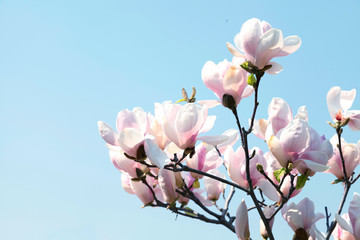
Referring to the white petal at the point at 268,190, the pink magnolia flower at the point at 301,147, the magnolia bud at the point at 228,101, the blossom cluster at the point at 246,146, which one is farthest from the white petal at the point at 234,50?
the white petal at the point at 268,190

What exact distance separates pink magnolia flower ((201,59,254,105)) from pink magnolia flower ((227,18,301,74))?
5 centimetres

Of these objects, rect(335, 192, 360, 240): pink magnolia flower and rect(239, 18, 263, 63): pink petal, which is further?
rect(335, 192, 360, 240): pink magnolia flower

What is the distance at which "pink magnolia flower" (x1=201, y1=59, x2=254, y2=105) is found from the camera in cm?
118

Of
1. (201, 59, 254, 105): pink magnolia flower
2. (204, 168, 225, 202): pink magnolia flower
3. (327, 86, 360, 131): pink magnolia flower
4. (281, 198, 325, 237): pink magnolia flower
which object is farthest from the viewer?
(204, 168, 225, 202): pink magnolia flower

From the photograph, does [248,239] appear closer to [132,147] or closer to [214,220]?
[214,220]

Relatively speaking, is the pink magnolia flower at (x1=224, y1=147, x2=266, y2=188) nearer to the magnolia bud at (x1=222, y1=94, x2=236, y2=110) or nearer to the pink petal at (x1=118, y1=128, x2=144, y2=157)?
the magnolia bud at (x1=222, y1=94, x2=236, y2=110)

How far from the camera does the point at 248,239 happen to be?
1.24 metres

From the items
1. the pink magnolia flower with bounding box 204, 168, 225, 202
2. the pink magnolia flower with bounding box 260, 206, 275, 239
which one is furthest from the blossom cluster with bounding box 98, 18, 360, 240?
the pink magnolia flower with bounding box 204, 168, 225, 202

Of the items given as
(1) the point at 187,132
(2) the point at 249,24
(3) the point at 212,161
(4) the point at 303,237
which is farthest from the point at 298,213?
(2) the point at 249,24

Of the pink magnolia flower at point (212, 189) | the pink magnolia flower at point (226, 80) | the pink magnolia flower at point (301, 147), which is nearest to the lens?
the pink magnolia flower at point (301, 147)

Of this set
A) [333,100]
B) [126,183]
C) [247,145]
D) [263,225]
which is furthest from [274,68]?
[126,183]

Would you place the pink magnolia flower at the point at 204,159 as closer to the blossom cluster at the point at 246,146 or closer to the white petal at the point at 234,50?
the blossom cluster at the point at 246,146

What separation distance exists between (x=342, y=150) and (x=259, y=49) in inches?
19.2

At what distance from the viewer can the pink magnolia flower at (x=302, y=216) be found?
1291 mm
